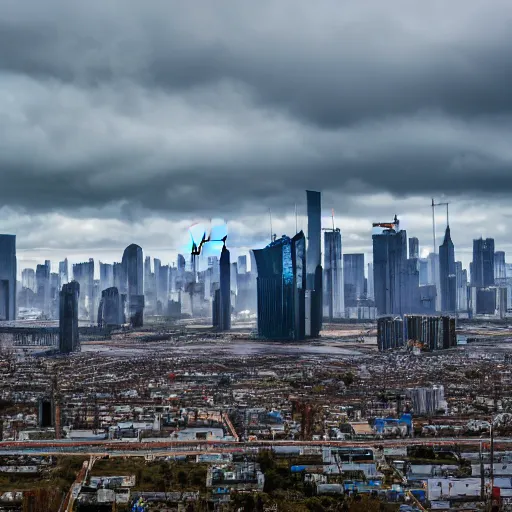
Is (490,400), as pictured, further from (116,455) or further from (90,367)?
(90,367)

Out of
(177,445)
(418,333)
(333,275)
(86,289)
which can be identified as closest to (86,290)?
(86,289)


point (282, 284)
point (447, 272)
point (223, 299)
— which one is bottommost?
point (223, 299)

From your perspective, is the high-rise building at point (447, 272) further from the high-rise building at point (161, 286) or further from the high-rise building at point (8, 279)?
the high-rise building at point (8, 279)

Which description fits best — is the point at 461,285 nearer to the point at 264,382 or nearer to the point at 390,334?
the point at 390,334

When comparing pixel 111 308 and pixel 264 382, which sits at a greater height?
→ pixel 111 308

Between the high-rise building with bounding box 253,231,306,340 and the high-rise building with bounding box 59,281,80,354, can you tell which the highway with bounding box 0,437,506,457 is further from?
the high-rise building with bounding box 253,231,306,340

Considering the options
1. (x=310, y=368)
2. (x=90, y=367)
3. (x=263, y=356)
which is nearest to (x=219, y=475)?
(x=310, y=368)

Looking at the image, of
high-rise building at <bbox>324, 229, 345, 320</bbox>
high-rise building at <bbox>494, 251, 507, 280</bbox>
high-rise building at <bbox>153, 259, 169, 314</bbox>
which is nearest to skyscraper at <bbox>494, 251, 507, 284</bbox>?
high-rise building at <bbox>494, 251, 507, 280</bbox>

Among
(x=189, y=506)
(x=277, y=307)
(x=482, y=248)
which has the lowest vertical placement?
(x=189, y=506)
